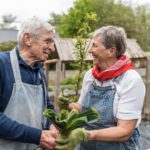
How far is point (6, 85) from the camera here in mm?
2537

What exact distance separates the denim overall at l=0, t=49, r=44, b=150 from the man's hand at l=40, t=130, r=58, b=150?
18cm

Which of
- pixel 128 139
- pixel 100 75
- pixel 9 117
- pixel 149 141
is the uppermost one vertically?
pixel 100 75

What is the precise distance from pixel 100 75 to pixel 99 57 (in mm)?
124

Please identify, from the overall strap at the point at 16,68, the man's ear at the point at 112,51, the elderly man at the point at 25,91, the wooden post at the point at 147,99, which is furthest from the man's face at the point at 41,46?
the wooden post at the point at 147,99

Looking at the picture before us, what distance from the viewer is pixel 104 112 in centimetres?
271

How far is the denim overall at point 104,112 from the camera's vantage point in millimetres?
2697

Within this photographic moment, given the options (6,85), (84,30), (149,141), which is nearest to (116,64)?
(6,85)

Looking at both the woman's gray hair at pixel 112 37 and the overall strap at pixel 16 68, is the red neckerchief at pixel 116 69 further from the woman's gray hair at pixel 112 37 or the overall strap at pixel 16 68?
the overall strap at pixel 16 68

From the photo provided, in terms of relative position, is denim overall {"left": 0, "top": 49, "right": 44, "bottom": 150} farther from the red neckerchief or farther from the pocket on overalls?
the pocket on overalls

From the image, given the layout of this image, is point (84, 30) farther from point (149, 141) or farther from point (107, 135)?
point (149, 141)

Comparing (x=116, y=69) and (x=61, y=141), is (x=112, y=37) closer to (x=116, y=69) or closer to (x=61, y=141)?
(x=116, y=69)

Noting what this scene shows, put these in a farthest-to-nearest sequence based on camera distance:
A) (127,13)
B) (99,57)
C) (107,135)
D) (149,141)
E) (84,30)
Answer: (127,13)
(149,141)
(84,30)
(99,57)
(107,135)

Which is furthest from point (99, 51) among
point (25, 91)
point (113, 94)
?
point (25, 91)

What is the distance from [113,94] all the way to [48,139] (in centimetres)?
54
